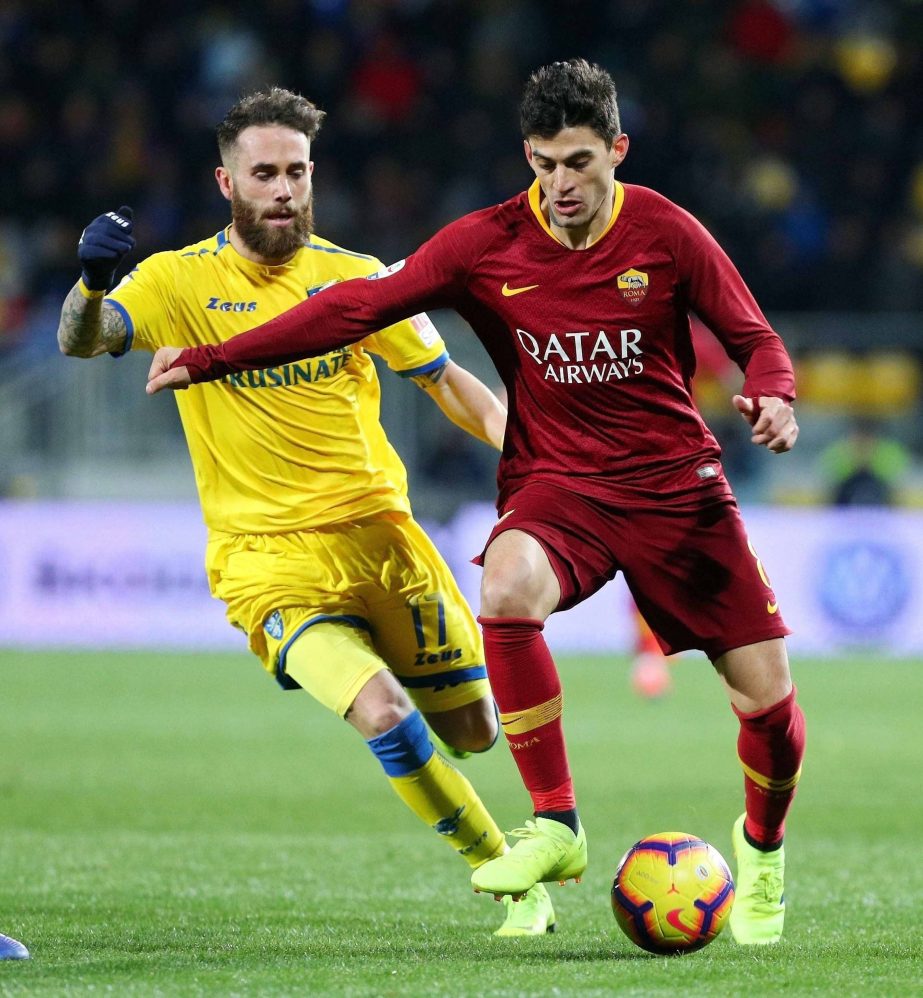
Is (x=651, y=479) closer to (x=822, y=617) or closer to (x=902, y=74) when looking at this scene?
(x=822, y=617)

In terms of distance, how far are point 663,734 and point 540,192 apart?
6.81m

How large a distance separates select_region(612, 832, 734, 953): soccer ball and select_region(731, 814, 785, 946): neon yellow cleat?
1.07 feet

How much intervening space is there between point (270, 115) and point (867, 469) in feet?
36.1

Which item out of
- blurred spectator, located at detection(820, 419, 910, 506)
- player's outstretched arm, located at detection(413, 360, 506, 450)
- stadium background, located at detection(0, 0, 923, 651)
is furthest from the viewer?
blurred spectator, located at detection(820, 419, 910, 506)

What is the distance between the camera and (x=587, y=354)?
16.1ft

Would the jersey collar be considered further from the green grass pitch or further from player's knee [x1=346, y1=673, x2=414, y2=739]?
the green grass pitch

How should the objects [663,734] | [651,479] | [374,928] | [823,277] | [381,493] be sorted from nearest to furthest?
[651,479] < [374,928] < [381,493] < [663,734] < [823,277]

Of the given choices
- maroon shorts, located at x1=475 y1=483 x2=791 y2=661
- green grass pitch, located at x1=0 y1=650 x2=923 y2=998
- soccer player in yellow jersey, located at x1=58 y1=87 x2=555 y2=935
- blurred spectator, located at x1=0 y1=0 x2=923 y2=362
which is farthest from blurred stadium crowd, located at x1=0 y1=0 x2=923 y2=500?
maroon shorts, located at x1=475 y1=483 x2=791 y2=661

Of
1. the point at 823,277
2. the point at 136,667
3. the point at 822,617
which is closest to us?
the point at 136,667

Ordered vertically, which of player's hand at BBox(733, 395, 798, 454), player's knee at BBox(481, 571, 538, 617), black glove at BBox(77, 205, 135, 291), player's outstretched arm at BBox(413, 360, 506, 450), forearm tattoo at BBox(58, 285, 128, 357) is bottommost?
player's knee at BBox(481, 571, 538, 617)

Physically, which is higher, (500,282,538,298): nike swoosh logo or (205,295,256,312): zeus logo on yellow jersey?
(500,282,538,298): nike swoosh logo

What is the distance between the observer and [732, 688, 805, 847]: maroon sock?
16.6 ft

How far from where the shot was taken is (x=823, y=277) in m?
17.2

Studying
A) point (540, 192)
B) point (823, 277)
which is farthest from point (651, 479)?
point (823, 277)
